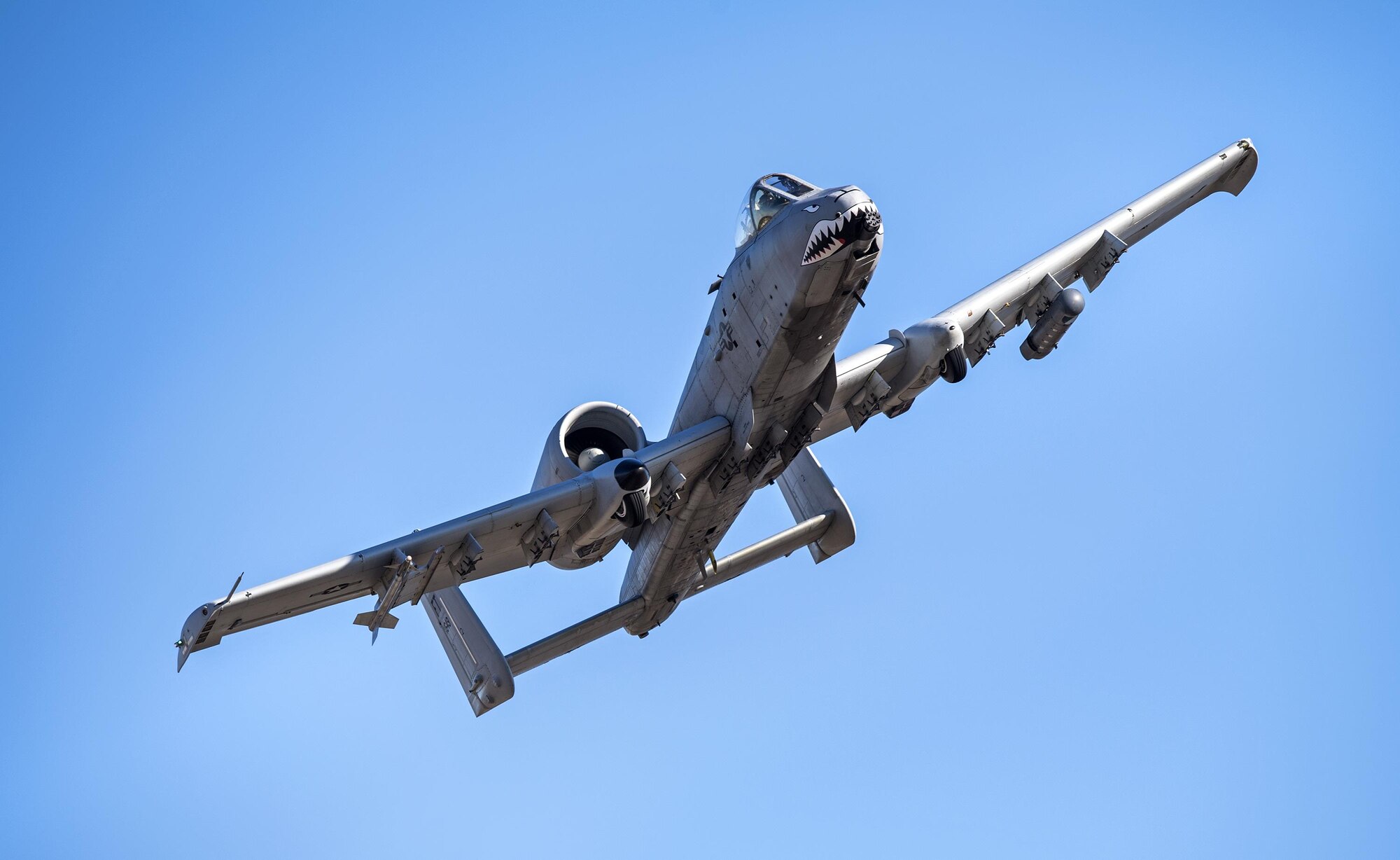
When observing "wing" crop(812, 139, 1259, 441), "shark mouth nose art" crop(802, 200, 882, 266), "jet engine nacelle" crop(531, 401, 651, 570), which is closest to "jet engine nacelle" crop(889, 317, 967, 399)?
"wing" crop(812, 139, 1259, 441)

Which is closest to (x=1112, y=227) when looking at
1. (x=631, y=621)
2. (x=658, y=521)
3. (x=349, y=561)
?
(x=658, y=521)

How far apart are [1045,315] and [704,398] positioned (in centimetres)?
786

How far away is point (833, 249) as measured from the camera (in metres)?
20.6

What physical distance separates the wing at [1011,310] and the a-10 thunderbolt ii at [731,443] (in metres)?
0.04

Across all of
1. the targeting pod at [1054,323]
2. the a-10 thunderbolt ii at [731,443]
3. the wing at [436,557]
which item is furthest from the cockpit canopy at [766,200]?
the targeting pod at [1054,323]

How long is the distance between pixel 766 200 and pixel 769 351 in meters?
2.81

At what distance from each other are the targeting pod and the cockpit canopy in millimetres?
6973

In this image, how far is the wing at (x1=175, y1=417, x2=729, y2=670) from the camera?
1973 centimetres

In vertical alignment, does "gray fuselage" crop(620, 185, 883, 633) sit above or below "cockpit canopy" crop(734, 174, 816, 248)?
below

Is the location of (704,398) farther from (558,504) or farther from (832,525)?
(832,525)

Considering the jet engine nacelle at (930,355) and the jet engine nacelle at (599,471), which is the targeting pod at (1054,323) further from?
the jet engine nacelle at (599,471)

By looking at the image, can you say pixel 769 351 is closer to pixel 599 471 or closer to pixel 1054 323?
pixel 599 471

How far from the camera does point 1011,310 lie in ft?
87.5

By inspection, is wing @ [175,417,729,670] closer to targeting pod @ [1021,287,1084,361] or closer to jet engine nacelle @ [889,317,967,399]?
jet engine nacelle @ [889,317,967,399]
